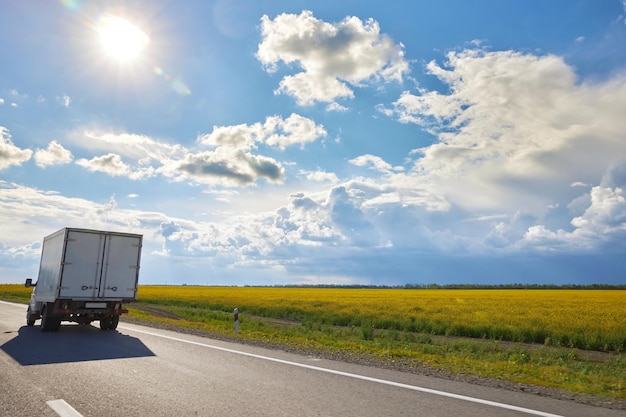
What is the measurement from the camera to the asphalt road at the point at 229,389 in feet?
17.6

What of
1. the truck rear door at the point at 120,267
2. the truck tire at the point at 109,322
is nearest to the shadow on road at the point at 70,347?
the truck tire at the point at 109,322

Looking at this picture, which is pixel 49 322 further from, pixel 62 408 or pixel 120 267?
pixel 62 408

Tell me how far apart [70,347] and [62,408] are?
639 cm

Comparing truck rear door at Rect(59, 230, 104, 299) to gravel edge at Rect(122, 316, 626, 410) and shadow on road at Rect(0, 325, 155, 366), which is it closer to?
shadow on road at Rect(0, 325, 155, 366)

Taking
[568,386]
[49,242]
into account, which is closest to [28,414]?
[568,386]

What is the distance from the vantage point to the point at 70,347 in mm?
11008

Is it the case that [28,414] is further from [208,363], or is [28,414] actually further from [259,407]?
[208,363]

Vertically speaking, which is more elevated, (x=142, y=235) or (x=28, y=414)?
(x=142, y=235)

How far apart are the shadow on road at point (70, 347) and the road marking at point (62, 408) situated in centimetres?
362

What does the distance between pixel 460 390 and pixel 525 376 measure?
262 cm

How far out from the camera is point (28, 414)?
5.23m

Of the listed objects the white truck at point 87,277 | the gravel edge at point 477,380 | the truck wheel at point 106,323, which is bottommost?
the gravel edge at point 477,380

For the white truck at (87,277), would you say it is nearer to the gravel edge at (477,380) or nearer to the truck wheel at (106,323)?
the truck wheel at (106,323)

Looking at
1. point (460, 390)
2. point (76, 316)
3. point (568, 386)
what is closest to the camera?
point (460, 390)
